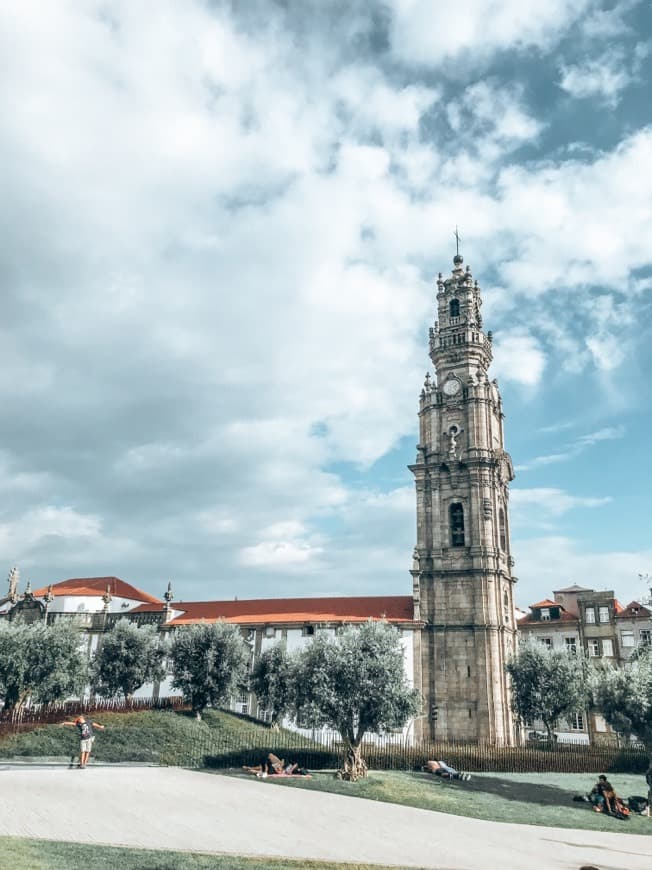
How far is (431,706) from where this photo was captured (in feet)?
172

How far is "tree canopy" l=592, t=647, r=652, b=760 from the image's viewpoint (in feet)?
95.5

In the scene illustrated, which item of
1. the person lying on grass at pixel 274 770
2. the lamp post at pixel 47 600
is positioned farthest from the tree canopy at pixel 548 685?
the lamp post at pixel 47 600

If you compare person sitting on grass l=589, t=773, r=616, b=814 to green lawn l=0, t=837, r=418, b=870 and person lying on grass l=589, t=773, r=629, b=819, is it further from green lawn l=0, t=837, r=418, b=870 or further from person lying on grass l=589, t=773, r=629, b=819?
green lawn l=0, t=837, r=418, b=870

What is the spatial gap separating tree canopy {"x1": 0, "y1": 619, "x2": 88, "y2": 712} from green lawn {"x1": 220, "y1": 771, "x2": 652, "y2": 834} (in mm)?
17260

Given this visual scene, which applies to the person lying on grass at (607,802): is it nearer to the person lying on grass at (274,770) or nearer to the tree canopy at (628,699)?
the tree canopy at (628,699)

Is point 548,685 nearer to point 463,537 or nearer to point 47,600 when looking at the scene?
point 463,537

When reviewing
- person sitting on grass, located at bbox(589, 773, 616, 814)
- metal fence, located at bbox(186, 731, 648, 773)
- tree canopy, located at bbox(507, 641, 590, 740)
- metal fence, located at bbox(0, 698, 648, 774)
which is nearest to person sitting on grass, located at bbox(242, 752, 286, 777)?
metal fence, located at bbox(0, 698, 648, 774)

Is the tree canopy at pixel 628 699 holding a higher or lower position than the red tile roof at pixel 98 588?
lower

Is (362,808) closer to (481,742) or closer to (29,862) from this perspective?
(29,862)

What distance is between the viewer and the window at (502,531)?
194 ft

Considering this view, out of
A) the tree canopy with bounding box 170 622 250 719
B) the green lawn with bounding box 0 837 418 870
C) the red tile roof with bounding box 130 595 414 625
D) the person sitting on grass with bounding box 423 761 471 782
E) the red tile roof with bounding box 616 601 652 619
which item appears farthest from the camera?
the red tile roof with bounding box 616 601 652 619

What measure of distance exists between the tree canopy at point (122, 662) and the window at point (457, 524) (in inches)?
997

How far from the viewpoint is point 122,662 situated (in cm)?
4878

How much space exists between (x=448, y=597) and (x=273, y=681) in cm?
1642
